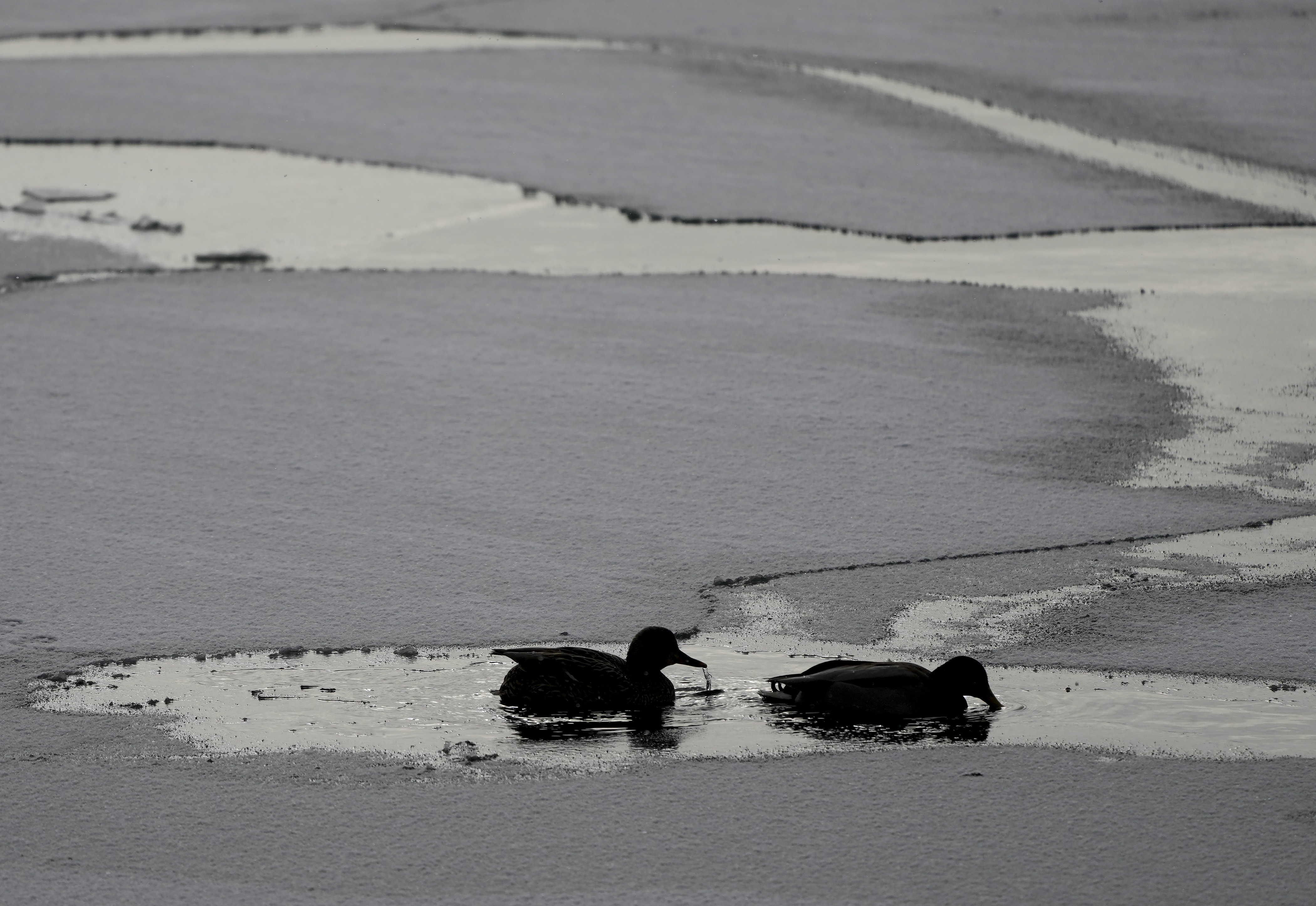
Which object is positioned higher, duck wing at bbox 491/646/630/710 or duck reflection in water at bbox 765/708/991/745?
duck wing at bbox 491/646/630/710

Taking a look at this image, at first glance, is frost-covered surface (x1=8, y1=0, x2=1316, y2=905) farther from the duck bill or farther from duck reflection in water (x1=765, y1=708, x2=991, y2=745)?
the duck bill

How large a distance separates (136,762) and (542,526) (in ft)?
6.62

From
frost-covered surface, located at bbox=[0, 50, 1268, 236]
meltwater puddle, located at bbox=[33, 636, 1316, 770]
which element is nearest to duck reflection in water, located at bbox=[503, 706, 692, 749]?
meltwater puddle, located at bbox=[33, 636, 1316, 770]

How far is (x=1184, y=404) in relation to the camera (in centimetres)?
743

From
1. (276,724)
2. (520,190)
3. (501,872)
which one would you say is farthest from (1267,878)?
(520,190)

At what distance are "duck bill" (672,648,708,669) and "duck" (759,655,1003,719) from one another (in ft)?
0.75

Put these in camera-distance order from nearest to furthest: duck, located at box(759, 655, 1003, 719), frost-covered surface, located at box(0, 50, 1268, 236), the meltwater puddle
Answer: the meltwater puddle, duck, located at box(759, 655, 1003, 719), frost-covered surface, located at box(0, 50, 1268, 236)

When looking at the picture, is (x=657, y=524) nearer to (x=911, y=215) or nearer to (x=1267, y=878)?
(x=1267, y=878)

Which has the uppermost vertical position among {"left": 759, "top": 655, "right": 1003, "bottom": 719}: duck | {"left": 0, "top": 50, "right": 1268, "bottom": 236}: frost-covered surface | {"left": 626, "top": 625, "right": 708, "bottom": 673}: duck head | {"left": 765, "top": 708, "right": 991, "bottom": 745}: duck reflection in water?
{"left": 0, "top": 50, "right": 1268, "bottom": 236}: frost-covered surface

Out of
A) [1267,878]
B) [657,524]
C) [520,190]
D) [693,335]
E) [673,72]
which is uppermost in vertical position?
[673,72]

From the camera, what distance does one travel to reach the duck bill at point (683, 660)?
15.5 ft

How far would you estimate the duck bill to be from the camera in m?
4.72

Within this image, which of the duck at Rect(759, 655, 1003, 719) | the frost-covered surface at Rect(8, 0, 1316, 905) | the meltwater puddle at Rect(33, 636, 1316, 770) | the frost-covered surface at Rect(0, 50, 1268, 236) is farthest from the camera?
the frost-covered surface at Rect(0, 50, 1268, 236)

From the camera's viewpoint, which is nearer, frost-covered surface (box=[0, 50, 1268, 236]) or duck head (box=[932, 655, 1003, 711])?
duck head (box=[932, 655, 1003, 711])
